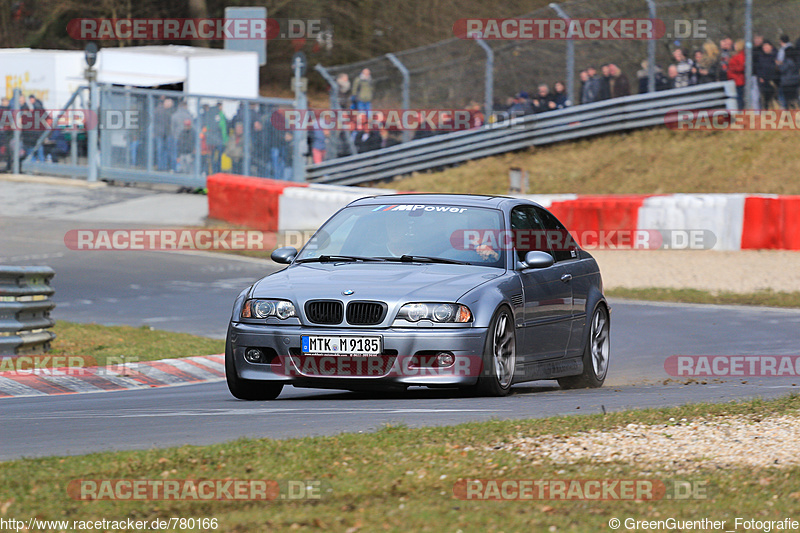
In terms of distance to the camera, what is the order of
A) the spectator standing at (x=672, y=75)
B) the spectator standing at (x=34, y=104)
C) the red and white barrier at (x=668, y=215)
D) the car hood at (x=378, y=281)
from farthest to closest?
the spectator standing at (x=34, y=104) < the spectator standing at (x=672, y=75) < the red and white barrier at (x=668, y=215) < the car hood at (x=378, y=281)

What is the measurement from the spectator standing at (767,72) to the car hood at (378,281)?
17949mm

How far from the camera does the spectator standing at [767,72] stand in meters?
24.9

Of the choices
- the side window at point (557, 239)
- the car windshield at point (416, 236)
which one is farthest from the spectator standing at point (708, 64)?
the car windshield at point (416, 236)

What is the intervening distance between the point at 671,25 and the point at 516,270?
61.6 ft

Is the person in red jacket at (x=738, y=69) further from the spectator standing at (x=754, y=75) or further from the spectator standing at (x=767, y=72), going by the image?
the spectator standing at (x=767, y=72)

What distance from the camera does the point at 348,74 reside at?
30.0 m

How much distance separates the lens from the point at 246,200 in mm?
24812

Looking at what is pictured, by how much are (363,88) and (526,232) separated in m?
20.6

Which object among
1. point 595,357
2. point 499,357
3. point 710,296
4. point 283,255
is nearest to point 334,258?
point 283,255

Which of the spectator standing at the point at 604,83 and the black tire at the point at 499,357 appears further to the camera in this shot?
the spectator standing at the point at 604,83

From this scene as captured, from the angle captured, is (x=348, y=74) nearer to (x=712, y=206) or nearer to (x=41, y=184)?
(x=41, y=184)

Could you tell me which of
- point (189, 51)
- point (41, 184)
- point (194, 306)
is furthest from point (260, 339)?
point (189, 51)

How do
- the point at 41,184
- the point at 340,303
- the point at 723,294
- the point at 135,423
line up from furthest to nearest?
the point at 41,184 < the point at 723,294 < the point at 340,303 < the point at 135,423

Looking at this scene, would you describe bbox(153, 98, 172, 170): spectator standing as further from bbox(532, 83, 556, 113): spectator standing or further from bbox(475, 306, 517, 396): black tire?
bbox(475, 306, 517, 396): black tire
